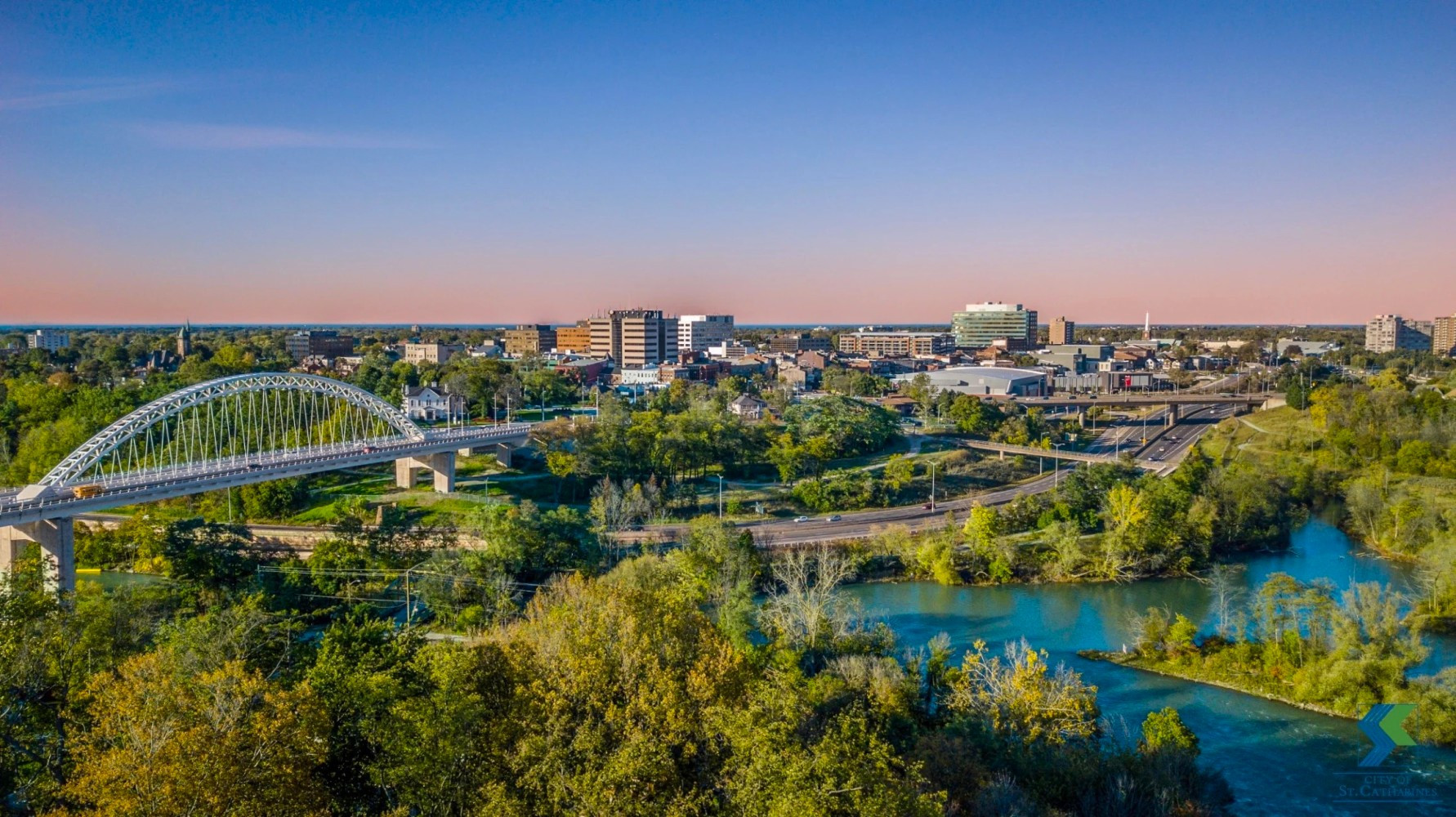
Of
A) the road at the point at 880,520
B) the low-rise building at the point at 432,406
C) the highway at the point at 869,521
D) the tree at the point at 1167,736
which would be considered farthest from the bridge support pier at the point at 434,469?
the tree at the point at 1167,736

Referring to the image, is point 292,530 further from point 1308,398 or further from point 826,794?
point 1308,398

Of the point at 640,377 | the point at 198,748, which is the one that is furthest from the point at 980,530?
the point at 640,377

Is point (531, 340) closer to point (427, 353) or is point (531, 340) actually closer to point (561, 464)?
point (427, 353)

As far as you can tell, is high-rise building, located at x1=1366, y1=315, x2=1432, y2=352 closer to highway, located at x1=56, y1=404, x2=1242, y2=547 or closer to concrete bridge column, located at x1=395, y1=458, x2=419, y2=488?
highway, located at x1=56, y1=404, x2=1242, y2=547

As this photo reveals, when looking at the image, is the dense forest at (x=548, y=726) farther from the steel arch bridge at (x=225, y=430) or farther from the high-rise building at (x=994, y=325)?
the high-rise building at (x=994, y=325)

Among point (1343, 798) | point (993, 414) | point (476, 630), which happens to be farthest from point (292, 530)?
point (993, 414)

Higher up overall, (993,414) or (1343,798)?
(993,414)

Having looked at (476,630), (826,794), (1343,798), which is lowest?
(1343,798)
